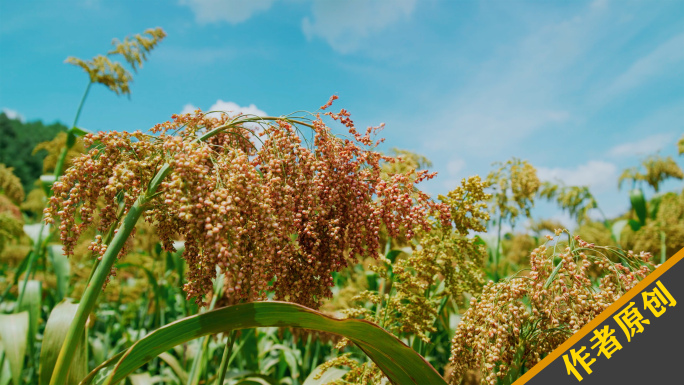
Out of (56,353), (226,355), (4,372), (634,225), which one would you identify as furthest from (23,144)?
(634,225)

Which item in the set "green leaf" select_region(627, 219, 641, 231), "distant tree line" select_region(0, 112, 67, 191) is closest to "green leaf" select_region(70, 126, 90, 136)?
"green leaf" select_region(627, 219, 641, 231)

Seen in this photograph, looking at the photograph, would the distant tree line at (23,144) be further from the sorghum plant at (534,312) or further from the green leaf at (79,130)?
the sorghum plant at (534,312)

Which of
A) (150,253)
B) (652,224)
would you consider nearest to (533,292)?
(652,224)

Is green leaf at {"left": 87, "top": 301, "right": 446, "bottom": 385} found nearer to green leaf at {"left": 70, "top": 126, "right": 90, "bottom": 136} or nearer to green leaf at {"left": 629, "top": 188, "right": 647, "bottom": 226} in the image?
green leaf at {"left": 70, "top": 126, "right": 90, "bottom": 136}

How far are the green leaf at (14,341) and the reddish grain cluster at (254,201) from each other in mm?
1930

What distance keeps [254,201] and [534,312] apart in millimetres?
1406

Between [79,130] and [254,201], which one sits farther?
[79,130]

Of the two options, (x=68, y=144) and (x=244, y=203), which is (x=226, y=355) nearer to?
(x=244, y=203)

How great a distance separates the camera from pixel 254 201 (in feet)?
6.23

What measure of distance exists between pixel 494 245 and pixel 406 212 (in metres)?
3.89

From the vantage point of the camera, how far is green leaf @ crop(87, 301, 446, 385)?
1.85m

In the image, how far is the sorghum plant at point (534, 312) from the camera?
1938 millimetres

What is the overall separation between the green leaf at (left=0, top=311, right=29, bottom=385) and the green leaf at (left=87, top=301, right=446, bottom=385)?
194 centimetres

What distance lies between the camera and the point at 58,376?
6.47 feet
